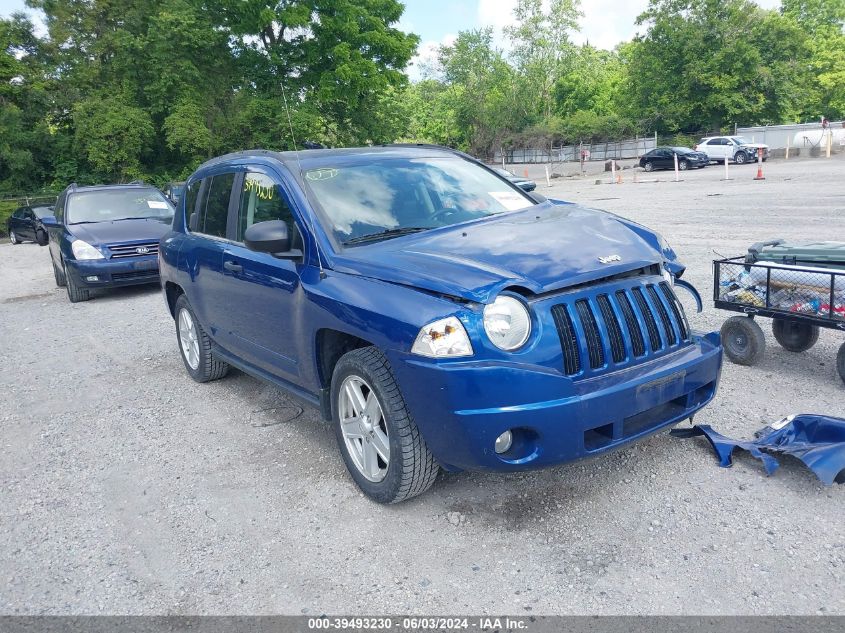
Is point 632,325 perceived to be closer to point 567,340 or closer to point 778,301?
point 567,340

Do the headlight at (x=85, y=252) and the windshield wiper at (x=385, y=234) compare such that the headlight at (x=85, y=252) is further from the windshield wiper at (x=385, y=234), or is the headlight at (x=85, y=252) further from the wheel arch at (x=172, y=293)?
the windshield wiper at (x=385, y=234)

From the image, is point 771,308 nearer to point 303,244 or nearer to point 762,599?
point 762,599

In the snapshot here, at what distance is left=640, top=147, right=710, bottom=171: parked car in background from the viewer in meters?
38.1

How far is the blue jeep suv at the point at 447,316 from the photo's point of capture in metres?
3.21

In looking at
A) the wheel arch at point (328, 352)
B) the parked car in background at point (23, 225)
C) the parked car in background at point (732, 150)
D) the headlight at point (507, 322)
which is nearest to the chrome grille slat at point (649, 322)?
the headlight at point (507, 322)

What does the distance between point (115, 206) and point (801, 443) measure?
36.9ft

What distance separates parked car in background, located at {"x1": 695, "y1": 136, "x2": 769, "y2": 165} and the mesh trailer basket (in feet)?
112

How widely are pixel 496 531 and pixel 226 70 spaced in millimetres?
38368

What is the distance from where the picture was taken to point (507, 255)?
3.61 m

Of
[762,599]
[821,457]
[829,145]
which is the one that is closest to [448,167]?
[821,457]

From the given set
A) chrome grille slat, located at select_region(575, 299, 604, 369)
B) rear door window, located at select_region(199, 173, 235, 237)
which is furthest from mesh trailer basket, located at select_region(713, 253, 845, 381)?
rear door window, located at select_region(199, 173, 235, 237)

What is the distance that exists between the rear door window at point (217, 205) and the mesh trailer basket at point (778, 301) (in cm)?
367

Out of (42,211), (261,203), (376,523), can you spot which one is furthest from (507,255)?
(42,211)

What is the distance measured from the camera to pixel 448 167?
16.4 ft
